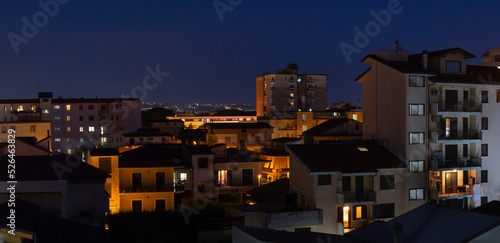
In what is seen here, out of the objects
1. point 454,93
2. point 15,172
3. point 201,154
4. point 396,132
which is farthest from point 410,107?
point 15,172

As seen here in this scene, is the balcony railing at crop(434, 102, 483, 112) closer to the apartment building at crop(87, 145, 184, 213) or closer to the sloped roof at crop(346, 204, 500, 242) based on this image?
the sloped roof at crop(346, 204, 500, 242)

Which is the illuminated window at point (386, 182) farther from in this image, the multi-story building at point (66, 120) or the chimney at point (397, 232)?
the multi-story building at point (66, 120)

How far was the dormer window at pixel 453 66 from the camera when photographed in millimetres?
27625

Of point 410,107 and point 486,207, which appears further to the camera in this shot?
point 410,107

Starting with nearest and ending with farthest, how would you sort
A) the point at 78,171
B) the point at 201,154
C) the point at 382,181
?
the point at 78,171, the point at 382,181, the point at 201,154

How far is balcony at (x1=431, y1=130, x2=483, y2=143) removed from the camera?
1028 inches

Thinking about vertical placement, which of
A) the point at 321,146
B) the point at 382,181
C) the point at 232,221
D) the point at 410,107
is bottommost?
the point at 232,221

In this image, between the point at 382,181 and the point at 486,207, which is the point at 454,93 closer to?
the point at 382,181

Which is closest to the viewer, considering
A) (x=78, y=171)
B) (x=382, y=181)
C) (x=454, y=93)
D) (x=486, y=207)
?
(x=486, y=207)

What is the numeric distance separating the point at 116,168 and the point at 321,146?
38.6 ft

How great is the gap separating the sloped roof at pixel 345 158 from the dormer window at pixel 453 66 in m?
6.02

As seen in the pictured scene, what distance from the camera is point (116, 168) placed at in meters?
28.3

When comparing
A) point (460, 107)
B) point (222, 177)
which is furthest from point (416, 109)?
point (222, 177)

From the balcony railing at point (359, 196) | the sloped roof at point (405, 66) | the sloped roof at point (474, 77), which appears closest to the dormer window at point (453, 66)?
the sloped roof at point (474, 77)
